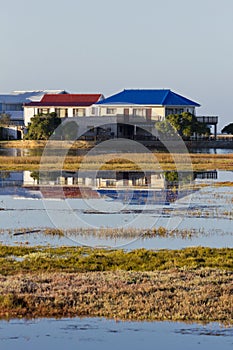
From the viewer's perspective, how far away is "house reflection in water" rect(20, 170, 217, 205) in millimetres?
30922

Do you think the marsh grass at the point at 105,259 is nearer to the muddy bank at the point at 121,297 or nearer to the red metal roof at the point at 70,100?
the muddy bank at the point at 121,297

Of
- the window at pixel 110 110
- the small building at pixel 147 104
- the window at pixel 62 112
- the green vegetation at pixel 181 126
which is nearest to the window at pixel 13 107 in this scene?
the window at pixel 62 112

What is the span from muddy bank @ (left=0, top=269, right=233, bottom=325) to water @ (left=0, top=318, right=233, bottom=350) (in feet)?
0.94

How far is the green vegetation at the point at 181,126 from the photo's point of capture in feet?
234

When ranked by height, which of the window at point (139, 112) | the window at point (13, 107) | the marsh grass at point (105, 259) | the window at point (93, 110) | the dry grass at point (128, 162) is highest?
the window at point (13, 107)

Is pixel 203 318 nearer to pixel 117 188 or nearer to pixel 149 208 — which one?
pixel 149 208

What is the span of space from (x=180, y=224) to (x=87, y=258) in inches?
254

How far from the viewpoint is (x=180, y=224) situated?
22.5m

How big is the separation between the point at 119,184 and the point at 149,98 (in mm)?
44924

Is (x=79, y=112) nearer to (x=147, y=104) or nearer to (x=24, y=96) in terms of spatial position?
(x=147, y=104)

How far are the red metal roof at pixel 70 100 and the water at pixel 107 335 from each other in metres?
74.8

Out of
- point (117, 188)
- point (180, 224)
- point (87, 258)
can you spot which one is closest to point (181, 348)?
point (87, 258)

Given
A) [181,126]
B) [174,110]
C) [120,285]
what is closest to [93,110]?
[174,110]

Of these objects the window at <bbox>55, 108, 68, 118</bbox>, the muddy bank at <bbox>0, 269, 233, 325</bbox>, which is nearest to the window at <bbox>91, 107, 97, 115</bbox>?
the window at <bbox>55, 108, 68, 118</bbox>
